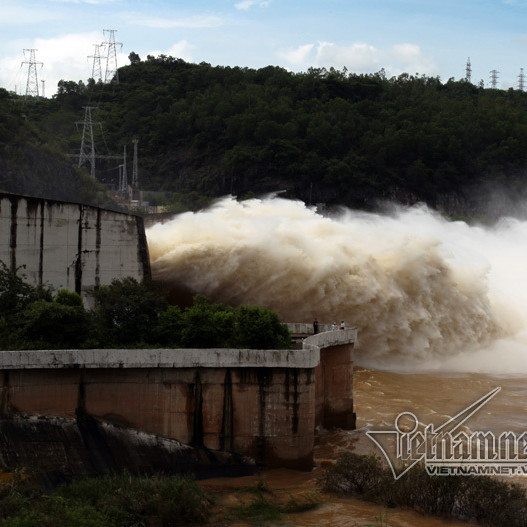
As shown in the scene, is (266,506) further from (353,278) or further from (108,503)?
(353,278)

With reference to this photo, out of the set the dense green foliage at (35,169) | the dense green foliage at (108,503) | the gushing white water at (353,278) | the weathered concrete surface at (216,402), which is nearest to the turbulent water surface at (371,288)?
the gushing white water at (353,278)

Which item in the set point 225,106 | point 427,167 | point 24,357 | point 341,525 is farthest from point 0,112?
point 341,525

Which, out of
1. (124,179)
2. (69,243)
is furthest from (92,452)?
(124,179)

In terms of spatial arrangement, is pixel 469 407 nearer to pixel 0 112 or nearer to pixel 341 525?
pixel 341 525

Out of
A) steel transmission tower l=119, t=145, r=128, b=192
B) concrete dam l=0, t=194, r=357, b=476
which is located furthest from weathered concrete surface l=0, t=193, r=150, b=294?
steel transmission tower l=119, t=145, r=128, b=192

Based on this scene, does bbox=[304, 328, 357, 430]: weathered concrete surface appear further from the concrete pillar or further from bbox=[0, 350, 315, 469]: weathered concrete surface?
bbox=[0, 350, 315, 469]: weathered concrete surface

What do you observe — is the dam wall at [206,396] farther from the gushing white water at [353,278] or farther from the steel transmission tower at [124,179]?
the steel transmission tower at [124,179]
